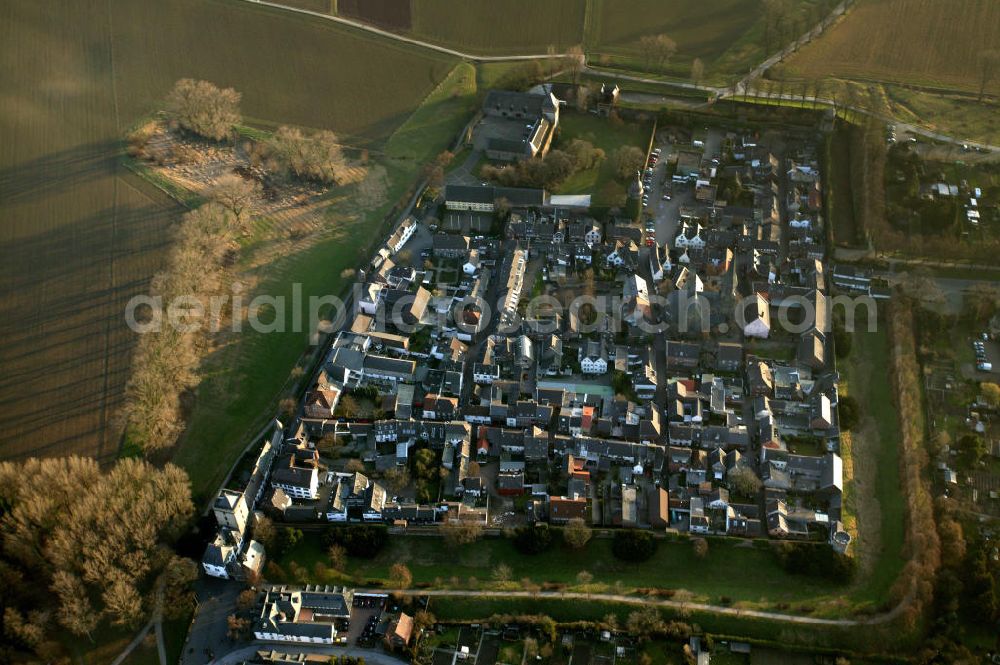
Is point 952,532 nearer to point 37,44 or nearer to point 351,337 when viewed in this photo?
point 351,337

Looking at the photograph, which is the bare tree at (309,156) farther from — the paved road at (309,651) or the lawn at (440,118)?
the paved road at (309,651)

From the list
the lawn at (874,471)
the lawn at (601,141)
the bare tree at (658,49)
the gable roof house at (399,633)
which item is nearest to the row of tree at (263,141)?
the lawn at (601,141)

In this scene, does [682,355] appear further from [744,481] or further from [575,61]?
[575,61]

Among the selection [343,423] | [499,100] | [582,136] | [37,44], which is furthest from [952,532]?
[37,44]

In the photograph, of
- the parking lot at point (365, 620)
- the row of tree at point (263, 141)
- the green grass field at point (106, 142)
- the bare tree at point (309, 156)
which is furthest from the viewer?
the row of tree at point (263, 141)

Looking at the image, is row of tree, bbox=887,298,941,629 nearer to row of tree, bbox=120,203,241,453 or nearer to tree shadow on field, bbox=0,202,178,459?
row of tree, bbox=120,203,241,453
